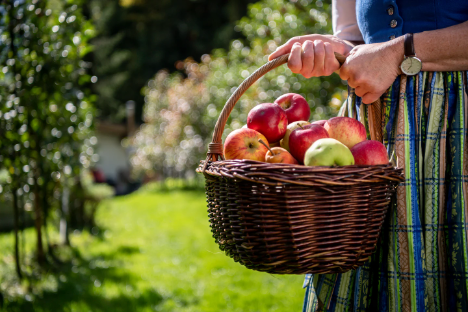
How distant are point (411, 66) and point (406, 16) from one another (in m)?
0.19

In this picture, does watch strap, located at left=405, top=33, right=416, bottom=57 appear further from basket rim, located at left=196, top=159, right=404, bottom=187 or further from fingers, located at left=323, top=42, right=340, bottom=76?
basket rim, located at left=196, top=159, right=404, bottom=187

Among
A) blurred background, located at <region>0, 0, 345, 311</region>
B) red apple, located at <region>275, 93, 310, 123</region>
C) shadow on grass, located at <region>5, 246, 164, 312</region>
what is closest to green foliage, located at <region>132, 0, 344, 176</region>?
blurred background, located at <region>0, 0, 345, 311</region>

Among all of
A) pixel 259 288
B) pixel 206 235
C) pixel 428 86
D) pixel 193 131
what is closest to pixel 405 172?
pixel 428 86

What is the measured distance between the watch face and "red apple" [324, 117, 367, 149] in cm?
21

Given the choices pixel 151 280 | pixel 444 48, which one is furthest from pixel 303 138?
pixel 151 280

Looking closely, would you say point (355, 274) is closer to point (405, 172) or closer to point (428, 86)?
point (405, 172)

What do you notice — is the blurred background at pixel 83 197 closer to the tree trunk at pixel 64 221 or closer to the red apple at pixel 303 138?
the tree trunk at pixel 64 221

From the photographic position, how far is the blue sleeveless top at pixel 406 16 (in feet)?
3.91

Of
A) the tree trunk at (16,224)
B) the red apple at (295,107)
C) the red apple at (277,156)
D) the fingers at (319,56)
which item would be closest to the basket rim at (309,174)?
the red apple at (277,156)

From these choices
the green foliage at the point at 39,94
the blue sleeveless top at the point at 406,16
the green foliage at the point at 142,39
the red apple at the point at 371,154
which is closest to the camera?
the red apple at the point at 371,154

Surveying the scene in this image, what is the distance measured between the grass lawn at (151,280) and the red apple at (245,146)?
29.3 inches

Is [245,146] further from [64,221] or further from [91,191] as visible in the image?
[91,191]

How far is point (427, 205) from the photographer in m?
1.17

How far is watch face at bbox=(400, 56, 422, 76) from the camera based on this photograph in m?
1.16
